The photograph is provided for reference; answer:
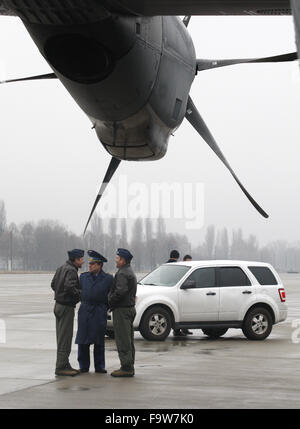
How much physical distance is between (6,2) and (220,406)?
5.06 m

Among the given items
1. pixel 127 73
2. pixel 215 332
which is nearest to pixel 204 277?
pixel 215 332

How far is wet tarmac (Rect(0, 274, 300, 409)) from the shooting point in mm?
9461

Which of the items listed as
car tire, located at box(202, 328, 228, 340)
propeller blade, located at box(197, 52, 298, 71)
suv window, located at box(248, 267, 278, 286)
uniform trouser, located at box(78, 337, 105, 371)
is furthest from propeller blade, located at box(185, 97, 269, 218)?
car tire, located at box(202, 328, 228, 340)

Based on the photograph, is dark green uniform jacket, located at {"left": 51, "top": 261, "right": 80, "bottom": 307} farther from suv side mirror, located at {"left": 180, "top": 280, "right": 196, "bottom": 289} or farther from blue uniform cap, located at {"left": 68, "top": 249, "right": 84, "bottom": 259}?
suv side mirror, located at {"left": 180, "top": 280, "right": 196, "bottom": 289}

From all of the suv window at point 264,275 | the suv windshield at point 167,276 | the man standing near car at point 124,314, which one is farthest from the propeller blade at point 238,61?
the suv window at point 264,275

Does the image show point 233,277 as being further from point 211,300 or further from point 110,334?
point 110,334

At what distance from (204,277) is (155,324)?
157 centimetres

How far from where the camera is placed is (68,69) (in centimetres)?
670

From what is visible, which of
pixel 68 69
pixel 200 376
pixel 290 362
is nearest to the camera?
pixel 68 69

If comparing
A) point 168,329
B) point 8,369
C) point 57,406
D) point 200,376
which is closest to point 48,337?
point 168,329

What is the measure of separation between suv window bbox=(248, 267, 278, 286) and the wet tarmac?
112cm

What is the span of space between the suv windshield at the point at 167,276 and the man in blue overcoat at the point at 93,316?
5291mm

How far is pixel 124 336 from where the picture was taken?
11.4m

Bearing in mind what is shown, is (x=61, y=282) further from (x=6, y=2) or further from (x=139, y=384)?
(x=6, y=2)
